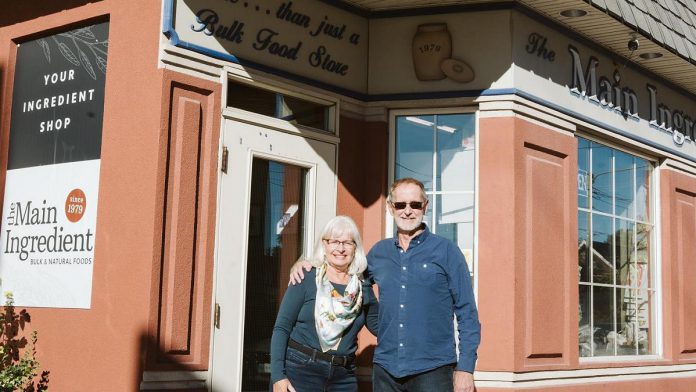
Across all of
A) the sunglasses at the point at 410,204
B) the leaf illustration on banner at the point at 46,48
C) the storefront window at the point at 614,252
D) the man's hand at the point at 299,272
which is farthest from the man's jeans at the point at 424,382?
the storefront window at the point at 614,252

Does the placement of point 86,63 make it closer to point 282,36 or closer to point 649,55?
point 282,36

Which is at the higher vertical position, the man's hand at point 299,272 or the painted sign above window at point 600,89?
the painted sign above window at point 600,89

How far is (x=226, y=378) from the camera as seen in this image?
21.3 ft

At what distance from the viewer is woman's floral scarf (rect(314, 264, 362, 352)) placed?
15.2 ft

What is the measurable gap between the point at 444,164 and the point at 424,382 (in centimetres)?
362

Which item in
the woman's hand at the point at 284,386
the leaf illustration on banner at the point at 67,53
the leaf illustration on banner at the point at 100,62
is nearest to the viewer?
the woman's hand at the point at 284,386

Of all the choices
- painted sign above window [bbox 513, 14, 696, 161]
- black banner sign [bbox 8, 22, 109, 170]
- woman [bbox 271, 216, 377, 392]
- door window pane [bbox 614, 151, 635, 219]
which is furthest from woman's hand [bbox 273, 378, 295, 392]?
door window pane [bbox 614, 151, 635, 219]

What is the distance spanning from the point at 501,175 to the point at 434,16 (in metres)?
1.56

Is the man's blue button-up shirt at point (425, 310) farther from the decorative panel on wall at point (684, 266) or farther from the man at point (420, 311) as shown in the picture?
the decorative panel on wall at point (684, 266)

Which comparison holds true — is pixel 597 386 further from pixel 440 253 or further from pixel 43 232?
pixel 43 232

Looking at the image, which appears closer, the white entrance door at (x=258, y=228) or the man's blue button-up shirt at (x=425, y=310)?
the man's blue button-up shirt at (x=425, y=310)

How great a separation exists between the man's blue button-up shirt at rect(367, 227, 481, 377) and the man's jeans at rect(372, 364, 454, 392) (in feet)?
0.13

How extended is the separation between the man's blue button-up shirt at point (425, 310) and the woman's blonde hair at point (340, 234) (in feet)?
0.48

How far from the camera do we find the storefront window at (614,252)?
8766mm
